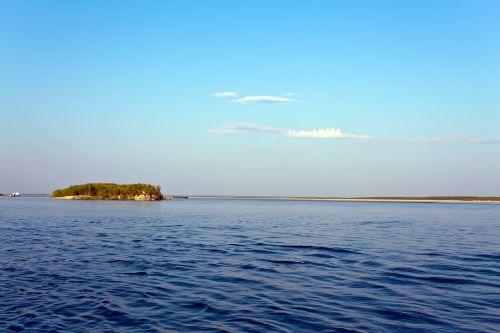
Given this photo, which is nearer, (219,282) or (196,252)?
(219,282)

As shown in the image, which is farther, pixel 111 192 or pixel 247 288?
pixel 111 192

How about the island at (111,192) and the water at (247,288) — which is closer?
the water at (247,288)

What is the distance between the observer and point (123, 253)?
26641mm

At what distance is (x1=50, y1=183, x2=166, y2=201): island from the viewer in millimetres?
185875

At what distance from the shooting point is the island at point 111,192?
610 ft

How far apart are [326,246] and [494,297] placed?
1567 centimetres

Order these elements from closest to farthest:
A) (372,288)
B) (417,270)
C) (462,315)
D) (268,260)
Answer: (462,315) → (372,288) → (417,270) → (268,260)

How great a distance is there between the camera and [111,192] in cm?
19138

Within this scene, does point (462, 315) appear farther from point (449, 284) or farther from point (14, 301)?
point (14, 301)

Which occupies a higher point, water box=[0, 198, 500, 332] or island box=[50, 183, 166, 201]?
island box=[50, 183, 166, 201]

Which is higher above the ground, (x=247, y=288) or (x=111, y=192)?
(x=111, y=192)

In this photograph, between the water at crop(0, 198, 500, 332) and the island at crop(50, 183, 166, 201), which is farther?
the island at crop(50, 183, 166, 201)

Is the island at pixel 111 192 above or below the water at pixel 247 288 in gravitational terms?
above

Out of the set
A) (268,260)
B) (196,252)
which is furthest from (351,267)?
(196,252)
